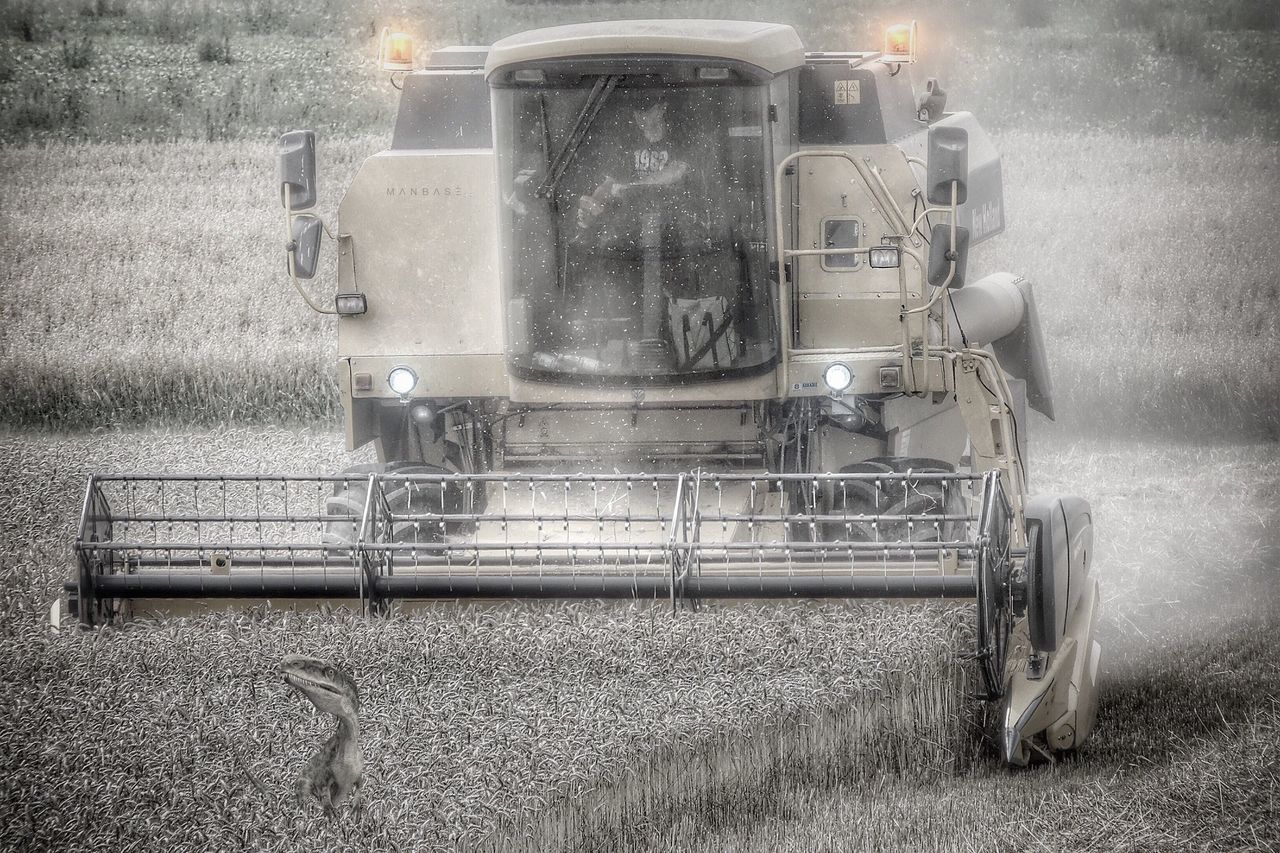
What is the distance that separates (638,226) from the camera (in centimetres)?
641

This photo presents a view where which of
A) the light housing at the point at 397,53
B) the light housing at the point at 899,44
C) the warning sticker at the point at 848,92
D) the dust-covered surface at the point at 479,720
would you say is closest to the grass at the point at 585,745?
the dust-covered surface at the point at 479,720

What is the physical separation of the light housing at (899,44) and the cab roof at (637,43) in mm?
1614

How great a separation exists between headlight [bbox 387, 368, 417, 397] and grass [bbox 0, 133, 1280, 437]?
20.0 ft

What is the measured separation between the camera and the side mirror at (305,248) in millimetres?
6805

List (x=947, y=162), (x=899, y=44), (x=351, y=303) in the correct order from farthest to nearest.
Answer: (x=899, y=44) → (x=351, y=303) → (x=947, y=162)

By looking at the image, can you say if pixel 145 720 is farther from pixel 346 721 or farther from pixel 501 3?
pixel 501 3

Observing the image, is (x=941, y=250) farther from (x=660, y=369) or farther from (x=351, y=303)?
(x=351, y=303)

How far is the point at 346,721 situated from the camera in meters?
4.82

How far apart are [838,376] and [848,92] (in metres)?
1.41

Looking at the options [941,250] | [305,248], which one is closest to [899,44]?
[941,250]

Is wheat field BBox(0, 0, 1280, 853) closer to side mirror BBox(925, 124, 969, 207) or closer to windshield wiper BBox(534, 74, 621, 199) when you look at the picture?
side mirror BBox(925, 124, 969, 207)

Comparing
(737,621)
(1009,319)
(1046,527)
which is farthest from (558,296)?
(1009,319)

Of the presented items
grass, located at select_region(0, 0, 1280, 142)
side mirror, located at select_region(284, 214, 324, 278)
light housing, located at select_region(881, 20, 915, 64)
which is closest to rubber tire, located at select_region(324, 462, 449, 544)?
side mirror, located at select_region(284, 214, 324, 278)

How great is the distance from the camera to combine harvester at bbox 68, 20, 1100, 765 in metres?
5.51
